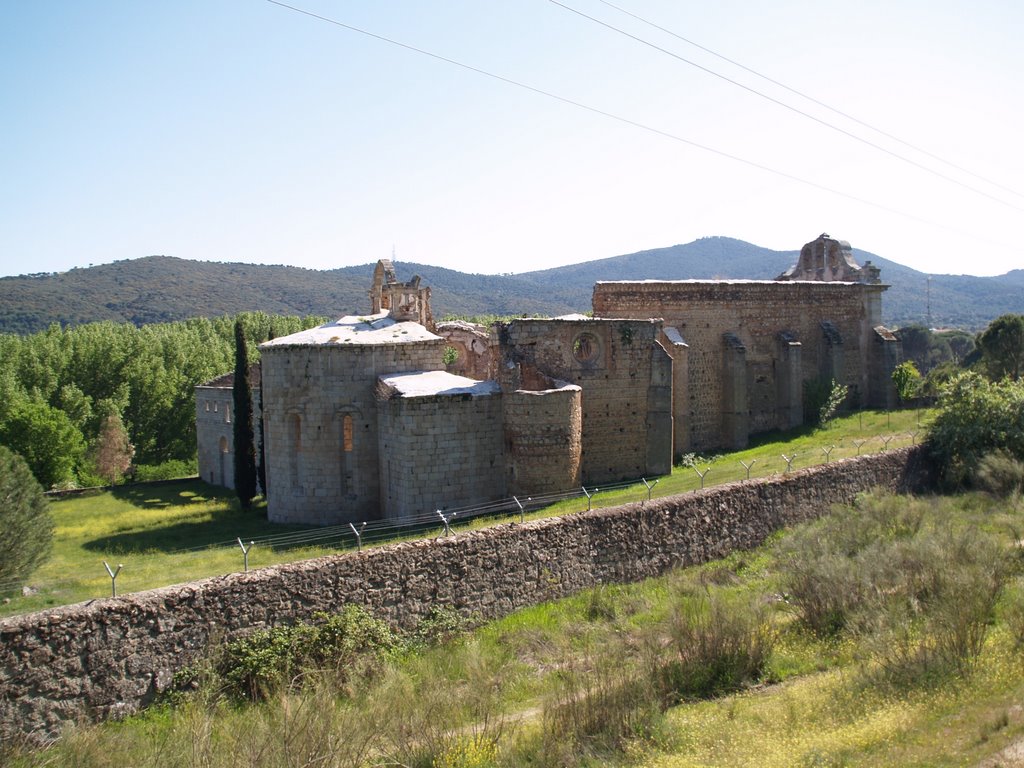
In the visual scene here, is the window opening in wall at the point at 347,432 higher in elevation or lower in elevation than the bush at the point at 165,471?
higher

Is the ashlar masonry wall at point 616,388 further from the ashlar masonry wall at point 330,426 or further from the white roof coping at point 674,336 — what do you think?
the ashlar masonry wall at point 330,426

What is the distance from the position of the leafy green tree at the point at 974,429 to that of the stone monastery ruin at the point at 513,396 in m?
7.26

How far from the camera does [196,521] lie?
25953 millimetres

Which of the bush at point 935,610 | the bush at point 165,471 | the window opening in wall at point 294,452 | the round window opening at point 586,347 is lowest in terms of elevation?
the bush at point 165,471

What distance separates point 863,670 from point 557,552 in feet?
18.5

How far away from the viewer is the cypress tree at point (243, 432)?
27.5 metres

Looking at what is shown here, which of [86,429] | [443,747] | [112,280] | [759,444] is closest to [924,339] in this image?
[759,444]

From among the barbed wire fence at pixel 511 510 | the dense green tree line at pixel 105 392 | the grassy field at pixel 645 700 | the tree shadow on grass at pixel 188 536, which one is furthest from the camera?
the dense green tree line at pixel 105 392

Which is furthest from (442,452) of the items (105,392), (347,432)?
(105,392)

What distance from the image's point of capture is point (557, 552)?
14906 millimetres

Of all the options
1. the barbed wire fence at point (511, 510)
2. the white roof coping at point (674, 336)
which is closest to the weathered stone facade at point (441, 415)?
the barbed wire fence at point (511, 510)

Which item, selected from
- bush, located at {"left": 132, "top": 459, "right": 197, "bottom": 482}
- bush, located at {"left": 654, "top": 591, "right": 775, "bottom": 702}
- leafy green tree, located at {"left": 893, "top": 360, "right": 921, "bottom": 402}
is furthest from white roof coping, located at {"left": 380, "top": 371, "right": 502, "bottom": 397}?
bush, located at {"left": 132, "top": 459, "right": 197, "bottom": 482}

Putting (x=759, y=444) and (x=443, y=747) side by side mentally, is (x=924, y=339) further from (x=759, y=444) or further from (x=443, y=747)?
(x=443, y=747)

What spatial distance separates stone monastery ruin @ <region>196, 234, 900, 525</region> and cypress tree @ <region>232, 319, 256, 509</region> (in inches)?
47.2
